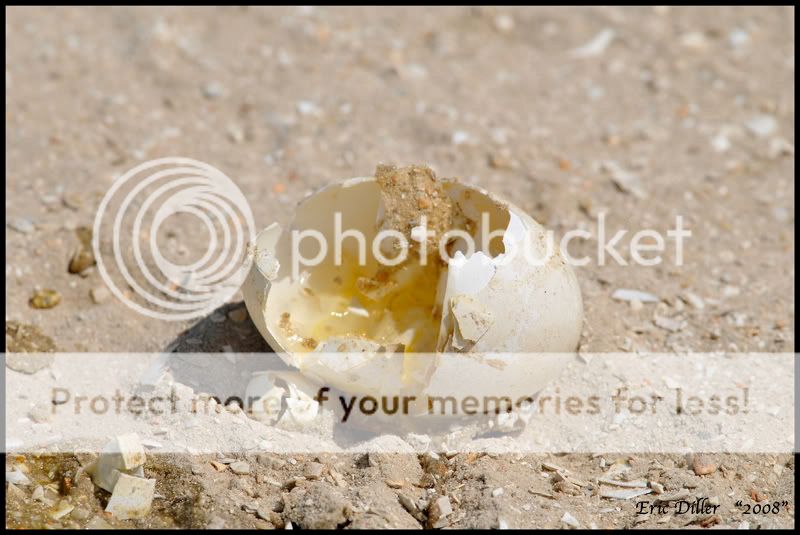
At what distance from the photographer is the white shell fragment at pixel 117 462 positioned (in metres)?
2.79

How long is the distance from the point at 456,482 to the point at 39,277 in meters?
1.91

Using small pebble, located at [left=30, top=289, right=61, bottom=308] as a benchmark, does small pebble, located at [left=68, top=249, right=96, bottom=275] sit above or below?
above

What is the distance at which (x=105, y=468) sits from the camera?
2.83m

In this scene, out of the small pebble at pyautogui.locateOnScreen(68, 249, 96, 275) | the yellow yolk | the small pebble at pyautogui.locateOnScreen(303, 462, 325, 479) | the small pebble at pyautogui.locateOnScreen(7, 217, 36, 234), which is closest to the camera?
the small pebble at pyautogui.locateOnScreen(303, 462, 325, 479)

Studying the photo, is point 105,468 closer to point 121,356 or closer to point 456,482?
point 121,356

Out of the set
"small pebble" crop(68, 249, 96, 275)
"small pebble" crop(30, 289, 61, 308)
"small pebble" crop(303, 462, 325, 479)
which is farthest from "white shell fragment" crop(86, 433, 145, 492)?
"small pebble" crop(68, 249, 96, 275)

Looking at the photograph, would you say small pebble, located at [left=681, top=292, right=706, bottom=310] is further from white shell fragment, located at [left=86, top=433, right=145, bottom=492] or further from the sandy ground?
white shell fragment, located at [left=86, top=433, right=145, bottom=492]

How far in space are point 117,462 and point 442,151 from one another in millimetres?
2239

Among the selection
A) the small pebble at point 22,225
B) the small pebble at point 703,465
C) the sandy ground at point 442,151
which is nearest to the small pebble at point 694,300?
the sandy ground at point 442,151

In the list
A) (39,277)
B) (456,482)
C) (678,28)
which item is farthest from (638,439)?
(678,28)

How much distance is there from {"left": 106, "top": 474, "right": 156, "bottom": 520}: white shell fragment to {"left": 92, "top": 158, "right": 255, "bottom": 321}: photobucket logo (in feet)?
2.90

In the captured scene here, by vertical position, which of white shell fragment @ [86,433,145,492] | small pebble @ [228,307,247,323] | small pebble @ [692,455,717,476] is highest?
small pebble @ [228,307,247,323]

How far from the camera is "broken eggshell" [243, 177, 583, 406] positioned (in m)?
2.80

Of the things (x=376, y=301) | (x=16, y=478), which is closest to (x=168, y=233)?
(x=376, y=301)
